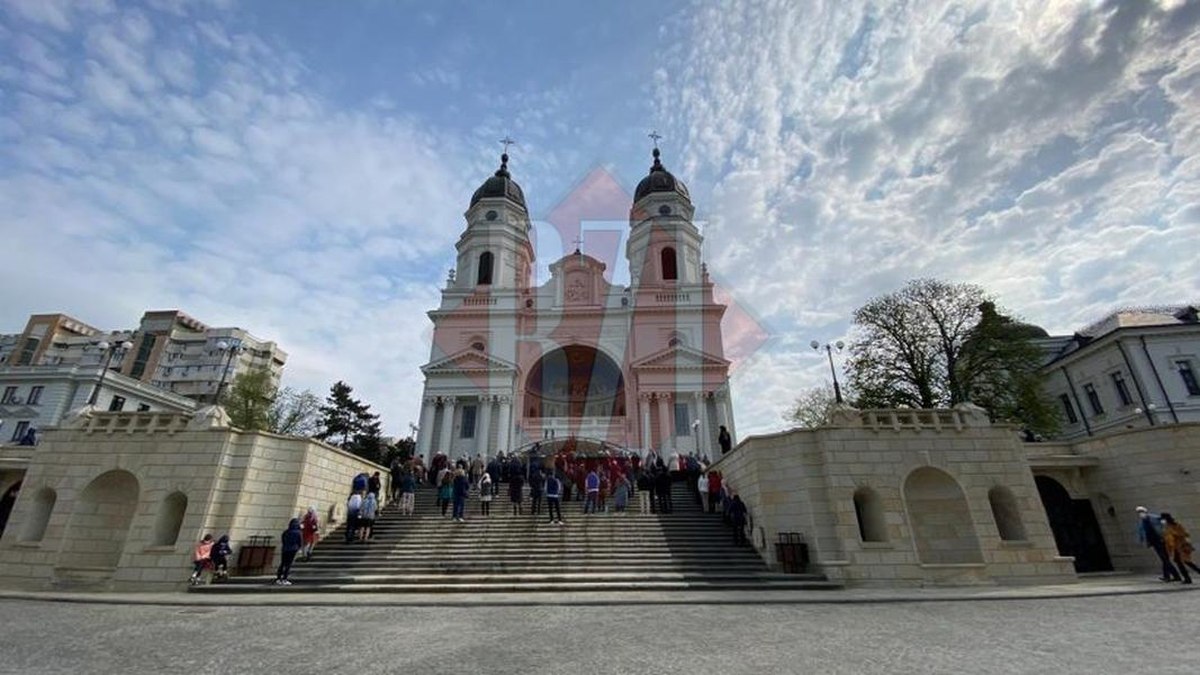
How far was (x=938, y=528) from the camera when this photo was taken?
46.4 ft

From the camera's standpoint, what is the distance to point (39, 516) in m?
14.6

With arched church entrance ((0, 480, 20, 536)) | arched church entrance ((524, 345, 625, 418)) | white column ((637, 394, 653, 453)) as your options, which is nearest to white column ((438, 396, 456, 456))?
arched church entrance ((524, 345, 625, 418))

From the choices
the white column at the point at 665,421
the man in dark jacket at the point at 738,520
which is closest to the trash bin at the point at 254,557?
the man in dark jacket at the point at 738,520

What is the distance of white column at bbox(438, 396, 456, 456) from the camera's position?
1278 inches

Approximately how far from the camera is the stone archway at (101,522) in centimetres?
1395

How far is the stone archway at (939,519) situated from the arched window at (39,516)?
24.0m

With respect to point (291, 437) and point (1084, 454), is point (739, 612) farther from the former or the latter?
point (1084, 454)

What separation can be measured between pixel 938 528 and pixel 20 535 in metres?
25.3

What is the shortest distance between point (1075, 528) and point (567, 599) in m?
17.2

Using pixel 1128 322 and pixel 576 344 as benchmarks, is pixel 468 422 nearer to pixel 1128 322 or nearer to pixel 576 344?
pixel 576 344

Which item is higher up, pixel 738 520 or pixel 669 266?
pixel 669 266

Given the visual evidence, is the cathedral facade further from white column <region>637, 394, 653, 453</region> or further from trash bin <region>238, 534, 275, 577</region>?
trash bin <region>238, 534, 275, 577</region>

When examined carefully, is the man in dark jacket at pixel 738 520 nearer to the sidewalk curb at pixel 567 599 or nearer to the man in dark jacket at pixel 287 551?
the sidewalk curb at pixel 567 599

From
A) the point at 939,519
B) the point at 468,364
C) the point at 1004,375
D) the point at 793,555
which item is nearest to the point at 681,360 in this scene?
the point at 468,364
